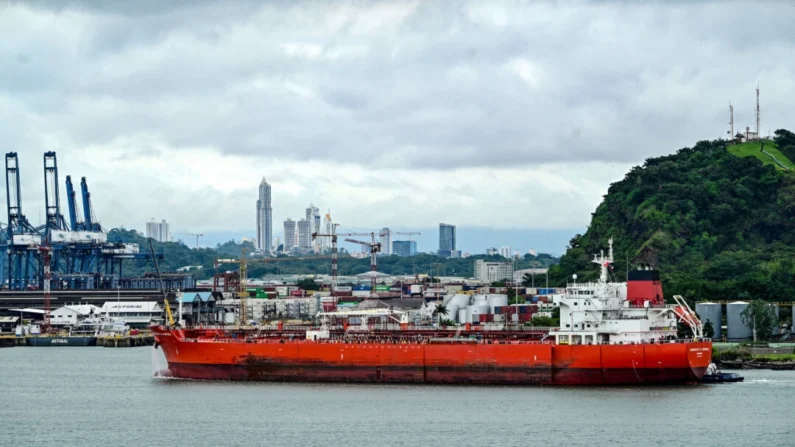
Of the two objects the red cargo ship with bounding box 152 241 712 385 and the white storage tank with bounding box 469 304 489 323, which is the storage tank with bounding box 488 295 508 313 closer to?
the white storage tank with bounding box 469 304 489 323

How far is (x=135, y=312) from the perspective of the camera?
125250 millimetres

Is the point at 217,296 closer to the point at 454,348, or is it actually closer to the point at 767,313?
the point at 767,313

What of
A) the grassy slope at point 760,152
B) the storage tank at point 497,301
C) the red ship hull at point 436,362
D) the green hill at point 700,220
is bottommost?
the red ship hull at point 436,362

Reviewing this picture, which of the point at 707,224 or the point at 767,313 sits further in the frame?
the point at 707,224

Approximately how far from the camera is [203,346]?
62.2 meters

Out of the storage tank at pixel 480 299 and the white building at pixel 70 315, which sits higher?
the storage tank at pixel 480 299

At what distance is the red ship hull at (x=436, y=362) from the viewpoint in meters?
56.3

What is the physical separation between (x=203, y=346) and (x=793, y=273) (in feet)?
225

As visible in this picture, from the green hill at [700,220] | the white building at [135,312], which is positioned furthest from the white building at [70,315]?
the green hill at [700,220]

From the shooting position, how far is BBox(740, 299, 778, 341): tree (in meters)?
86.3

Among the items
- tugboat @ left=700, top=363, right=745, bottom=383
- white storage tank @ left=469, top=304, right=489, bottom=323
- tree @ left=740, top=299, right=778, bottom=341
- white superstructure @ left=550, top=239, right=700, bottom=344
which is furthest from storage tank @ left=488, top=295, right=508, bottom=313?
white superstructure @ left=550, top=239, right=700, bottom=344

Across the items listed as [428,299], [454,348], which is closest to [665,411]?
[454,348]

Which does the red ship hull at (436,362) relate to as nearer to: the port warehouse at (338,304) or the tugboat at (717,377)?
the tugboat at (717,377)

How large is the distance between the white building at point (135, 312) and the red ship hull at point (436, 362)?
6229cm
